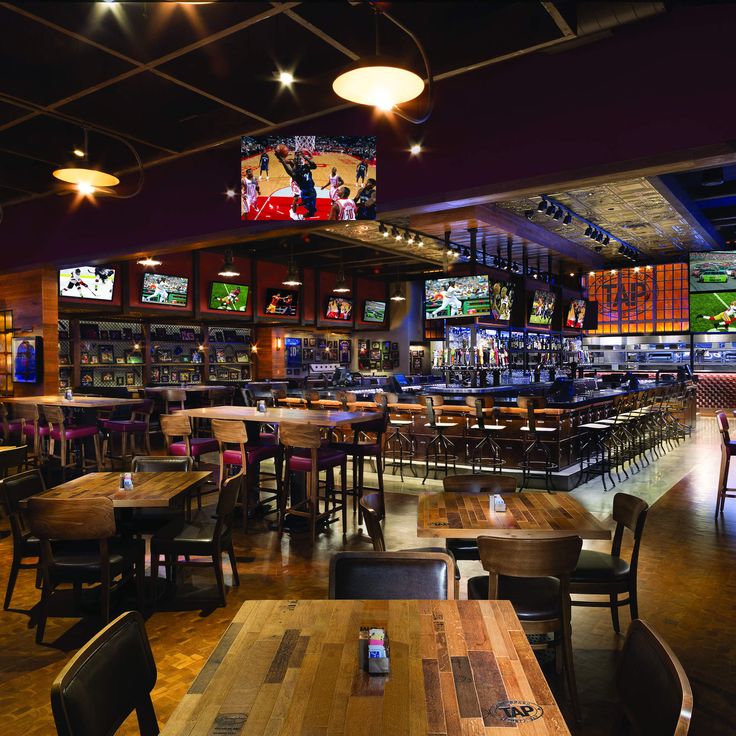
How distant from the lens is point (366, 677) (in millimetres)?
1604

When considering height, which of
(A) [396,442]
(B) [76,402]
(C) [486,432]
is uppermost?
(B) [76,402]

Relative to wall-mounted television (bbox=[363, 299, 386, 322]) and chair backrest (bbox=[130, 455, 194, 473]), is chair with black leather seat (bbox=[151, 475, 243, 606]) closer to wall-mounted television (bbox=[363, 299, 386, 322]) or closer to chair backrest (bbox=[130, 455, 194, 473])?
chair backrest (bbox=[130, 455, 194, 473])

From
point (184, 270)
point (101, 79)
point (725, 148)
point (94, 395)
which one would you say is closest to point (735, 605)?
point (725, 148)

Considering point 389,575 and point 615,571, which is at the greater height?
point 389,575

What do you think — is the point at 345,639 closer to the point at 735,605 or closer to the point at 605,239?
the point at 735,605

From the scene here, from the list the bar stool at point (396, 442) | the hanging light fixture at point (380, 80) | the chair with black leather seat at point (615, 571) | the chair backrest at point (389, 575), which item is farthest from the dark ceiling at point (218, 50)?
the bar stool at point (396, 442)

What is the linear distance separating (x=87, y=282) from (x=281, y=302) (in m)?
4.49

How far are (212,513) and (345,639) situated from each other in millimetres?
2830

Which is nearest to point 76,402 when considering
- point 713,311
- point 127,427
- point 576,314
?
point 127,427

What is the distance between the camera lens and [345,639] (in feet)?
6.01

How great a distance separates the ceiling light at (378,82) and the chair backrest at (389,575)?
7.24 ft

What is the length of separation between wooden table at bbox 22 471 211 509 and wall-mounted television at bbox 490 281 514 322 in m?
9.48

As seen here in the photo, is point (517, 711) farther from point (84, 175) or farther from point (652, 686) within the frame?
point (84, 175)

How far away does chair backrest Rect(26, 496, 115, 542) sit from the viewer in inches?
126
